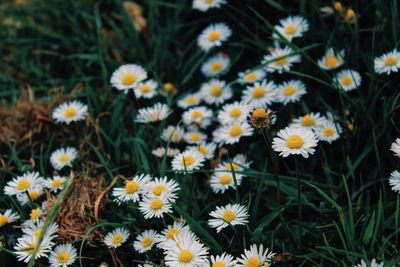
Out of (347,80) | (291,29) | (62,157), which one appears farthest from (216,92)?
(62,157)

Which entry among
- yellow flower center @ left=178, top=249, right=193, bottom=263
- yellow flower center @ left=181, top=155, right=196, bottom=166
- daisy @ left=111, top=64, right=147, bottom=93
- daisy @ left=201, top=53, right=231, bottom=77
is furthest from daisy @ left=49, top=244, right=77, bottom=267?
daisy @ left=201, top=53, right=231, bottom=77

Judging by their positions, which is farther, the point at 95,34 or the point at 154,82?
the point at 95,34

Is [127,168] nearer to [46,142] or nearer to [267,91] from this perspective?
[46,142]

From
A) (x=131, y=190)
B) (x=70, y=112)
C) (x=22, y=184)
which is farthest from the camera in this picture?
(x=70, y=112)

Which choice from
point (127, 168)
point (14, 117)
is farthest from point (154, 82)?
point (14, 117)

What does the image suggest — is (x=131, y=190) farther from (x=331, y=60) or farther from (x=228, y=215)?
(x=331, y=60)
